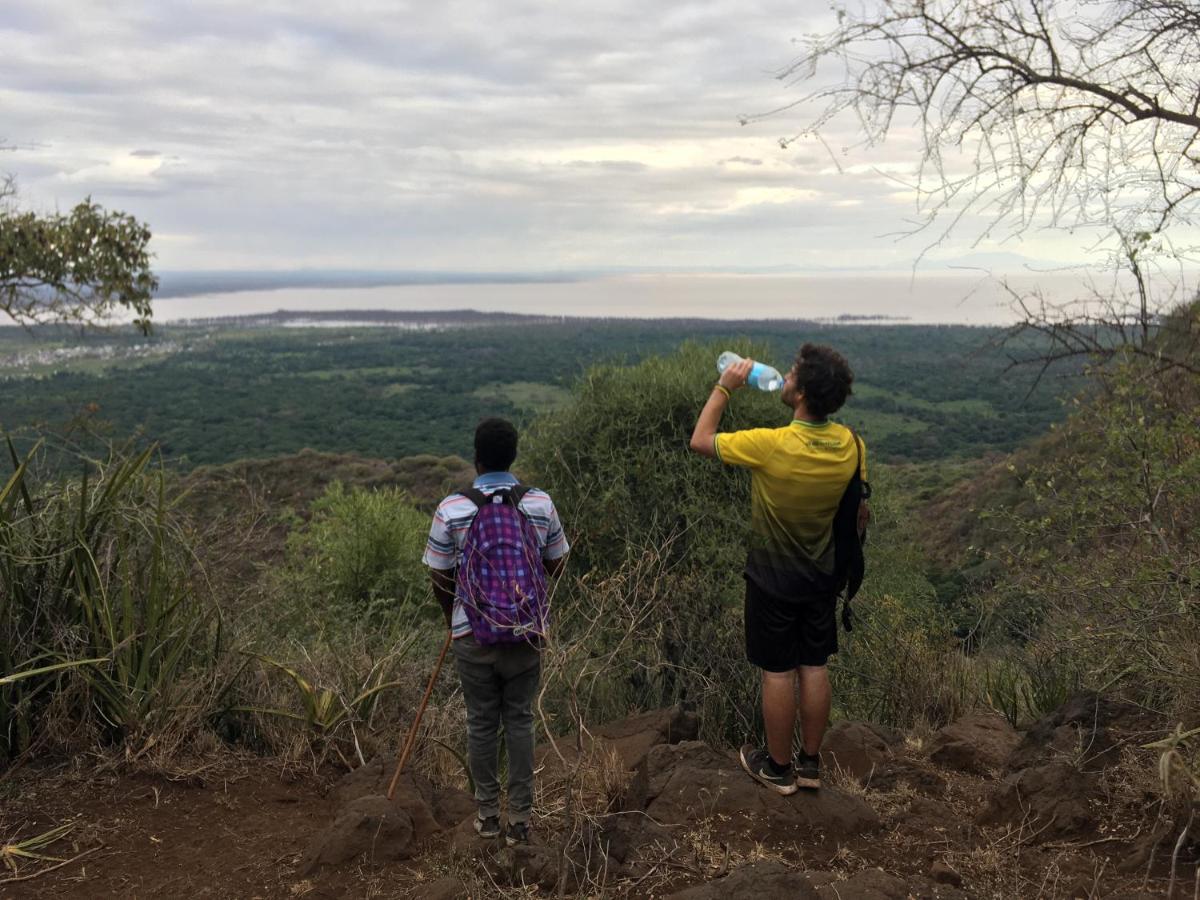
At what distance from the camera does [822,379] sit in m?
3.66

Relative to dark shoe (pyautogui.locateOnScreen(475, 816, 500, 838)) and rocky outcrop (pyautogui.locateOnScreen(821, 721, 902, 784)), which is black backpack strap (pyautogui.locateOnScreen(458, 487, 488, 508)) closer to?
dark shoe (pyautogui.locateOnScreen(475, 816, 500, 838))

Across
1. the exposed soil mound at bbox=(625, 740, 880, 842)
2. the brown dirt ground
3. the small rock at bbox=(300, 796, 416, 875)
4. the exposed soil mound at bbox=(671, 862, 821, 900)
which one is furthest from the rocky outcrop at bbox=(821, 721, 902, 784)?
the small rock at bbox=(300, 796, 416, 875)

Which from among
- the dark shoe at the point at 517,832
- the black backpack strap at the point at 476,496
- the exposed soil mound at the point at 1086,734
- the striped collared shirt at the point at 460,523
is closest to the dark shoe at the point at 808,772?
Result: the exposed soil mound at the point at 1086,734

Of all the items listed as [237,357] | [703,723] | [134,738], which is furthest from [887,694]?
[237,357]

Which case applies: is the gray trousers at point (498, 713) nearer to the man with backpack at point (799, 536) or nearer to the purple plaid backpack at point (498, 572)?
the purple plaid backpack at point (498, 572)

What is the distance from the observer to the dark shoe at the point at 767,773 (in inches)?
148

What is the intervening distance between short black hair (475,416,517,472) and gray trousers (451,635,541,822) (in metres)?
0.71

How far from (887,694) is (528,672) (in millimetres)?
3543

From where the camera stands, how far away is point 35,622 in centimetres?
429

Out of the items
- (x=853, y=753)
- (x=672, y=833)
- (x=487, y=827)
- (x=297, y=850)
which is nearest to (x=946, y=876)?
(x=672, y=833)

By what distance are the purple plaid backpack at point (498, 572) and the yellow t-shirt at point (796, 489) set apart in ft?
3.04

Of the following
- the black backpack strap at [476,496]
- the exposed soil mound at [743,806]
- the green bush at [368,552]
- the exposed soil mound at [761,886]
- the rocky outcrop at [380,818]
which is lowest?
the green bush at [368,552]

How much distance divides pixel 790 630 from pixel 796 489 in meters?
0.61

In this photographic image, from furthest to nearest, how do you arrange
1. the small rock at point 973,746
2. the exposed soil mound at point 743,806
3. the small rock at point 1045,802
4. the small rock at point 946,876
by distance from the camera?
the small rock at point 973,746, the exposed soil mound at point 743,806, the small rock at point 1045,802, the small rock at point 946,876
